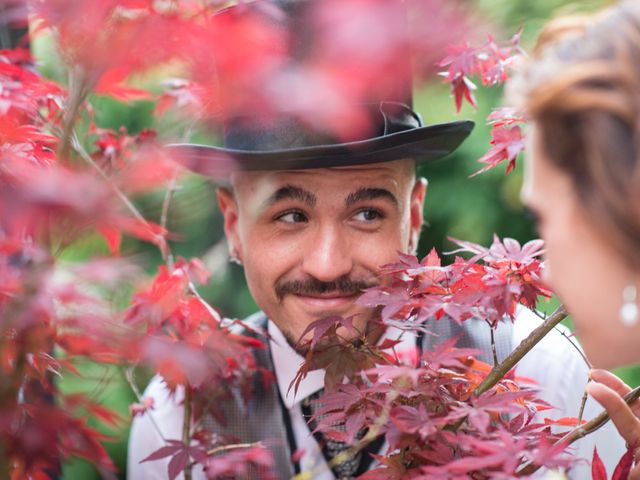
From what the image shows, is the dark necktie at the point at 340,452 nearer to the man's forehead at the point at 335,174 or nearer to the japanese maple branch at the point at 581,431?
the man's forehead at the point at 335,174

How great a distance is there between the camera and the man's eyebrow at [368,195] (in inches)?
73.7

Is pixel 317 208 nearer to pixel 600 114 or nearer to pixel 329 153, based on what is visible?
pixel 329 153

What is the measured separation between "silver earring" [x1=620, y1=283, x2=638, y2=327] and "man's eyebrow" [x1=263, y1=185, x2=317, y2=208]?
2.99 feet

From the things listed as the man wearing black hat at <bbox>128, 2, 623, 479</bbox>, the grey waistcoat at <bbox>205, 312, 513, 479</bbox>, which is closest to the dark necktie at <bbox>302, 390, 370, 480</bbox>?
the man wearing black hat at <bbox>128, 2, 623, 479</bbox>

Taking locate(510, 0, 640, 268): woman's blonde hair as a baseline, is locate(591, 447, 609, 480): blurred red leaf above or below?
below

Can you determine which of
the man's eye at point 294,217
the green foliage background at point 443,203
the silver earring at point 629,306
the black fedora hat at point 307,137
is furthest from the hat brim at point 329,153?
the green foliage background at point 443,203

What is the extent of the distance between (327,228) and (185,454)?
1.99 feet

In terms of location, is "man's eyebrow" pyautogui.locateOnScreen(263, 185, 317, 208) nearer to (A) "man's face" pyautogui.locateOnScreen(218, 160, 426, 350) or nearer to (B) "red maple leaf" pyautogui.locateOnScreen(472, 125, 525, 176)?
(A) "man's face" pyautogui.locateOnScreen(218, 160, 426, 350)

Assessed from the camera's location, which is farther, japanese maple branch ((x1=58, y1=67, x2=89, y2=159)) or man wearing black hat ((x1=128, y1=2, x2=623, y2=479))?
man wearing black hat ((x1=128, y1=2, x2=623, y2=479))

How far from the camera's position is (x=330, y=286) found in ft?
6.20

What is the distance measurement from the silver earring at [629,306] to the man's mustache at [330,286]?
0.85m

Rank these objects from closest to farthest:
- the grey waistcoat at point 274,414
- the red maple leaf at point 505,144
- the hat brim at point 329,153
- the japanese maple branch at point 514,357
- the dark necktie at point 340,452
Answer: the japanese maple branch at point 514,357 → the red maple leaf at point 505,144 → the hat brim at point 329,153 → the dark necktie at point 340,452 → the grey waistcoat at point 274,414

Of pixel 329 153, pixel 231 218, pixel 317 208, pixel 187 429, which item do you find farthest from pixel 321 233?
pixel 187 429

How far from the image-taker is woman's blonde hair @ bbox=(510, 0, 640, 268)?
3.27 ft
